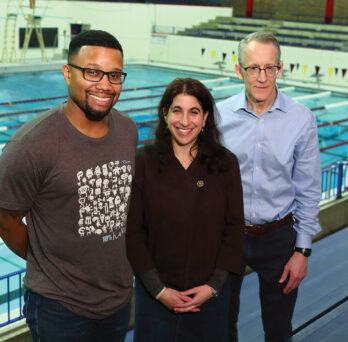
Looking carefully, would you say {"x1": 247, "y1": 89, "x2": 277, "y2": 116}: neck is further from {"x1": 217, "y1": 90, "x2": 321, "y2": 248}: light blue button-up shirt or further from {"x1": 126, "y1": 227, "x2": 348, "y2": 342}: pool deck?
{"x1": 126, "y1": 227, "x2": 348, "y2": 342}: pool deck

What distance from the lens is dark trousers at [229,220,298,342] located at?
2.09 m

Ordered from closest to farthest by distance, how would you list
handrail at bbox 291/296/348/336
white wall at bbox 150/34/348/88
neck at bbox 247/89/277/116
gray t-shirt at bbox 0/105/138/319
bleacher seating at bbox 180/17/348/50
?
1. gray t-shirt at bbox 0/105/138/319
2. neck at bbox 247/89/277/116
3. handrail at bbox 291/296/348/336
4. white wall at bbox 150/34/348/88
5. bleacher seating at bbox 180/17/348/50

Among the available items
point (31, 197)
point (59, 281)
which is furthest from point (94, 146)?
point (59, 281)

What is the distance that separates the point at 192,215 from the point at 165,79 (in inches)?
536

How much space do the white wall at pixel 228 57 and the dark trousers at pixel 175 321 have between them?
1292cm

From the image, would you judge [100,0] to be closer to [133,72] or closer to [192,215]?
[133,72]

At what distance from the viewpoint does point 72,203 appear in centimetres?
141

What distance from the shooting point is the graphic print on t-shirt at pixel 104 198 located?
141 cm

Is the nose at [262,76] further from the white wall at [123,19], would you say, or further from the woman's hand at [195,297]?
the white wall at [123,19]

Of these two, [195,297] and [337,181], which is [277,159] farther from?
[337,181]

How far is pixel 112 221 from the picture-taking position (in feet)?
4.90

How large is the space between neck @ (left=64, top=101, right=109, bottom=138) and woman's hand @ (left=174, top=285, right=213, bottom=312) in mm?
592

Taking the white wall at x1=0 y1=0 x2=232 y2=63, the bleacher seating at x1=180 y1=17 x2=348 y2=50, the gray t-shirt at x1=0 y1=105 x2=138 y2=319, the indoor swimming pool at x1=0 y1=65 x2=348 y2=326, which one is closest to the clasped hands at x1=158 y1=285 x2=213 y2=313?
the gray t-shirt at x1=0 y1=105 x2=138 y2=319

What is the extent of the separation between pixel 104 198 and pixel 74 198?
93mm
